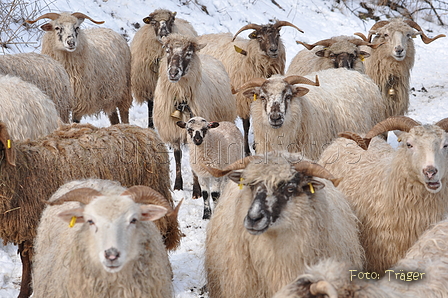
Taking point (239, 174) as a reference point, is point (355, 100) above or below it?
above

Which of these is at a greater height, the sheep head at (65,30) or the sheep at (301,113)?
the sheep head at (65,30)

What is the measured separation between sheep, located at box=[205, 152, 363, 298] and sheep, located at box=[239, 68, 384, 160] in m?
2.18

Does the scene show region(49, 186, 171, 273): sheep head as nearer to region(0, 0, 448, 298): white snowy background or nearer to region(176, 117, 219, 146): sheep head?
region(0, 0, 448, 298): white snowy background

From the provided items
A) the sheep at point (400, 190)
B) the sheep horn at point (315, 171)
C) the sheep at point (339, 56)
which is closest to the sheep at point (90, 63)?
the sheep at point (339, 56)

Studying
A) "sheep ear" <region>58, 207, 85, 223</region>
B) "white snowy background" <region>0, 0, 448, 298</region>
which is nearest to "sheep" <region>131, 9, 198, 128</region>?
"white snowy background" <region>0, 0, 448, 298</region>

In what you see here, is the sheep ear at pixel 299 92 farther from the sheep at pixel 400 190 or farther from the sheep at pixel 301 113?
the sheep at pixel 400 190

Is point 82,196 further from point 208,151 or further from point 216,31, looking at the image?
point 216,31

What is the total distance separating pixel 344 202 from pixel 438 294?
5.78ft

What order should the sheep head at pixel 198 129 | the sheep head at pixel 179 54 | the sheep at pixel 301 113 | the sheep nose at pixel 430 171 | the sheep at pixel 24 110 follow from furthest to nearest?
the sheep head at pixel 179 54, the sheep head at pixel 198 129, the sheep at pixel 301 113, the sheep at pixel 24 110, the sheep nose at pixel 430 171

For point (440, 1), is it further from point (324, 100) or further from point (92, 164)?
point (92, 164)

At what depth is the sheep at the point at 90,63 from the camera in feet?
29.2

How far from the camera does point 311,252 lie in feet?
13.2

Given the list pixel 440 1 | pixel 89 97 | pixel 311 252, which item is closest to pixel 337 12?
pixel 440 1

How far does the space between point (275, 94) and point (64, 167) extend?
2.54 metres
